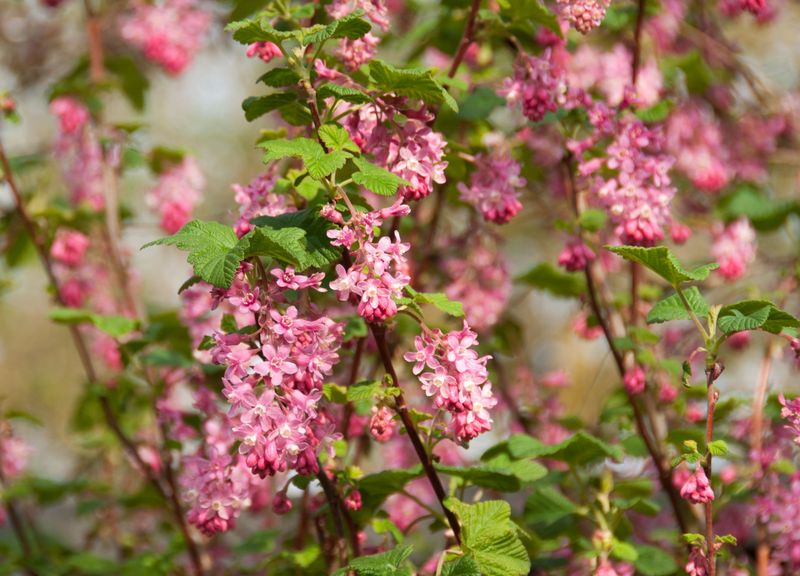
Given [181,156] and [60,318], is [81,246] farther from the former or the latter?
[60,318]

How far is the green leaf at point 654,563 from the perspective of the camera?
3174mm

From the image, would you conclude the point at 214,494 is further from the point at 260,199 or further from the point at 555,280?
the point at 555,280

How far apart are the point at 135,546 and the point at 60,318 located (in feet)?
4.61

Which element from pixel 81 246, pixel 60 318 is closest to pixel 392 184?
pixel 60 318

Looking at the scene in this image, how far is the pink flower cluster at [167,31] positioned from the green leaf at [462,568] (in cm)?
402

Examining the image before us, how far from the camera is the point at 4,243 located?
4934mm

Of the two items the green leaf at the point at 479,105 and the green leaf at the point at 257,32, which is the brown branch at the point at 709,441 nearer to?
the green leaf at the point at 257,32

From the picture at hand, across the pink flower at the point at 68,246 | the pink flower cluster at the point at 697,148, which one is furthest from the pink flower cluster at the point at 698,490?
the pink flower at the point at 68,246

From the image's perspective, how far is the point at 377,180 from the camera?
2332mm

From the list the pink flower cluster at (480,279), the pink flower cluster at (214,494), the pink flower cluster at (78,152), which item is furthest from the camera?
the pink flower cluster at (78,152)

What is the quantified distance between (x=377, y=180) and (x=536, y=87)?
0.78m

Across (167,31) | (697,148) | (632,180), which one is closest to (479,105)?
(632,180)

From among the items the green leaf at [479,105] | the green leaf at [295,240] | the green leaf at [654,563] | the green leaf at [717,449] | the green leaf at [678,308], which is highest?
the green leaf at [479,105]

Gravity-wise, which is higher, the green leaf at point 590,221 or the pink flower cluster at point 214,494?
the green leaf at point 590,221
